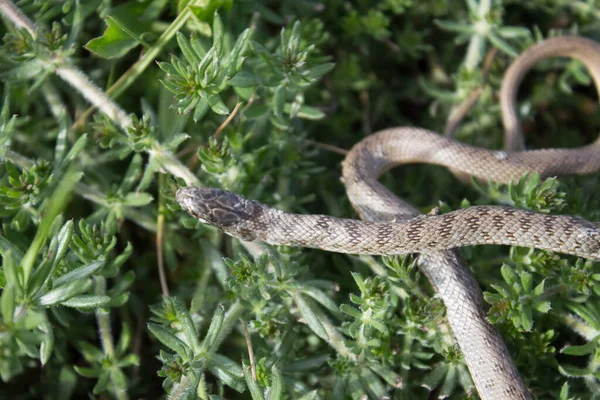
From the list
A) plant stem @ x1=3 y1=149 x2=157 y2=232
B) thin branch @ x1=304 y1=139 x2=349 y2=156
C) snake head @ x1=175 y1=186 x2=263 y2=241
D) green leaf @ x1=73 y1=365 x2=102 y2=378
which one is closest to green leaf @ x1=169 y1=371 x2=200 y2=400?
green leaf @ x1=73 y1=365 x2=102 y2=378

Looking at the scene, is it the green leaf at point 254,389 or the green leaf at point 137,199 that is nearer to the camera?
the green leaf at point 254,389

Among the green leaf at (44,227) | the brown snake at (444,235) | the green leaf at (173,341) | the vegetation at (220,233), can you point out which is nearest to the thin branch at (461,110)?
the vegetation at (220,233)

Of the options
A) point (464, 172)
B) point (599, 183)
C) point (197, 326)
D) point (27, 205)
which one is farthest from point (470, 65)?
point (27, 205)

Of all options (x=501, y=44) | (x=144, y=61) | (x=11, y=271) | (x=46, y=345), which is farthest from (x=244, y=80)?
(x=501, y=44)

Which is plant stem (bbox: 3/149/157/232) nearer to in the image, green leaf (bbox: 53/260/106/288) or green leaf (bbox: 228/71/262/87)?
green leaf (bbox: 53/260/106/288)

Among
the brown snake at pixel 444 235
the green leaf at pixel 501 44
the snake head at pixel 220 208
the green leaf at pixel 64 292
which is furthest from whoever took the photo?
the green leaf at pixel 501 44

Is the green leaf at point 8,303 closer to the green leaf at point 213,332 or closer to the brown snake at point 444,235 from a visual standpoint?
the green leaf at point 213,332
